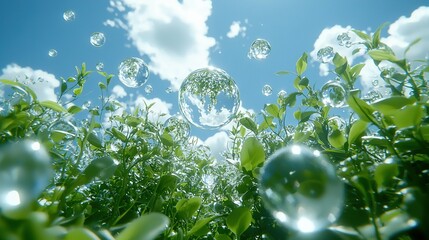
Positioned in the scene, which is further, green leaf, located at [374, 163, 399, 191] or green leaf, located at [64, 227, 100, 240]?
green leaf, located at [374, 163, 399, 191]

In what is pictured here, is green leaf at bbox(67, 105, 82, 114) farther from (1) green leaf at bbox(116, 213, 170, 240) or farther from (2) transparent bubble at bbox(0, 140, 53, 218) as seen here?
(1) green leaf at bbox(116, 213, 170, 240)

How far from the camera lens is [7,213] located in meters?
0.39

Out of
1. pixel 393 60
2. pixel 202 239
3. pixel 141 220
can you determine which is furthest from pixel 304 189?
pixel 202 239

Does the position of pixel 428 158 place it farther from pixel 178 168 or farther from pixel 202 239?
pixel 178 168

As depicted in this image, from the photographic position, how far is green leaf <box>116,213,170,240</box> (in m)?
0.44

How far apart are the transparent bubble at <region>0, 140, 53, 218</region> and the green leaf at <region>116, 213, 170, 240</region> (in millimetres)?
139

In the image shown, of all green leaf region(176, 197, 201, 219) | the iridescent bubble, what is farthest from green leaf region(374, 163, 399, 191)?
the iridescent bubble

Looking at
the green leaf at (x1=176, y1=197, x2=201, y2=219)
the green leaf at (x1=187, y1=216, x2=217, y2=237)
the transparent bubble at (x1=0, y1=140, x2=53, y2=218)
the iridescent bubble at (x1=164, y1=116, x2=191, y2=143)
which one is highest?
the iridescent bubble at (x1=164, y1=116, x2=191, y2=143)

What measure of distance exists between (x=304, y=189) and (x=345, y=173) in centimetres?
21

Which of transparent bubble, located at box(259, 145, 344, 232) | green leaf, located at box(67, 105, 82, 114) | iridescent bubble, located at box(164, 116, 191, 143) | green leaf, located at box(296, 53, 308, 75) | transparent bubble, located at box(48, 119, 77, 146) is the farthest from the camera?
iridescent bubble, located at box(164, 116, 191, 143)

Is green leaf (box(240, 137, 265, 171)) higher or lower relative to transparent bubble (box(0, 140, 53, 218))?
higher

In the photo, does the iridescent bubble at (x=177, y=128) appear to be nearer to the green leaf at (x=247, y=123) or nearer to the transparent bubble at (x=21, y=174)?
the green leaf at (x=247, y=123)

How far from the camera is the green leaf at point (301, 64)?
1.62 meters

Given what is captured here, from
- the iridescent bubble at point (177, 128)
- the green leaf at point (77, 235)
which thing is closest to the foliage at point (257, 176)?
the green leaf at point (77, 235)
